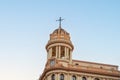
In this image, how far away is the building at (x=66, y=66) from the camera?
10062 cm

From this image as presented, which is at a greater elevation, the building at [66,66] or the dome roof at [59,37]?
the dome roof at [59,37]

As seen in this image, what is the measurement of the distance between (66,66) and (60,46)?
20.4 feet

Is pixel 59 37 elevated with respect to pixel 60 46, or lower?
elevated

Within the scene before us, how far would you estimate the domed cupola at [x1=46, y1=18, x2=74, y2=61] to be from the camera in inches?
4114

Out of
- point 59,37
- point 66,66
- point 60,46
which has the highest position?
point 59,37

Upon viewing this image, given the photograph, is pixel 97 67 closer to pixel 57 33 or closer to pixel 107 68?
pixel 107 68

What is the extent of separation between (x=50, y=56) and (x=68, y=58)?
4.67 m

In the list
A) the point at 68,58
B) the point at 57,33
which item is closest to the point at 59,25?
the point at 57,33

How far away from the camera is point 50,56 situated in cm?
10538

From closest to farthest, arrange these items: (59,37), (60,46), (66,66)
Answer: (66,66)
(60,46)
(59,37)

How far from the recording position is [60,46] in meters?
105

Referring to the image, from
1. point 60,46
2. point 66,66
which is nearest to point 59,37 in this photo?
point 60,46

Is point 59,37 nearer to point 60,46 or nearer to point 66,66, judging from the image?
point 60,46

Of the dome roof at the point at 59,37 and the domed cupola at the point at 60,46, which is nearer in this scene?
the domed cupola at the point at 60,46
